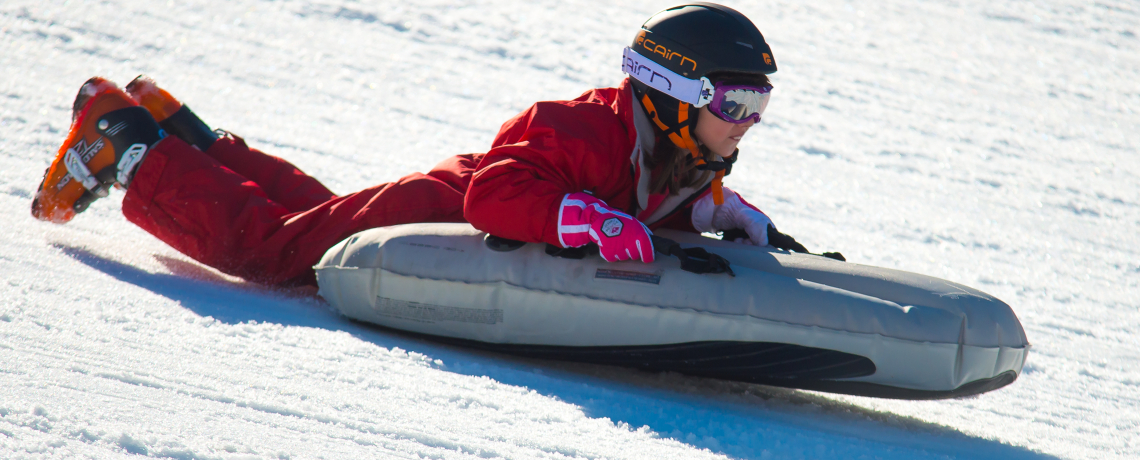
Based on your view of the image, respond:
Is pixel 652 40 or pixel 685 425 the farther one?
pixel 652 40

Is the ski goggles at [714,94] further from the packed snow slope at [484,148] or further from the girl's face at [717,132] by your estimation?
the packed snow slope at [484,148]

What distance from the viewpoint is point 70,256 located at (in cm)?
257

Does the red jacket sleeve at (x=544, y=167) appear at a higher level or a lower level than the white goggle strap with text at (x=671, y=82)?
lower

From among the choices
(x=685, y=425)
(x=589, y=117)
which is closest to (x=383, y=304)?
(x=589, y=117)

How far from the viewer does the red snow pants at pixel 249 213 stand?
2611 mm

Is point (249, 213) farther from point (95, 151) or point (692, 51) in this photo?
point (692, 51)

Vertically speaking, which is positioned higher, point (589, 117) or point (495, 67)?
point (589, 117)

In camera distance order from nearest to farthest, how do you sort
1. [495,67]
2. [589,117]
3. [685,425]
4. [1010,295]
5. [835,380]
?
[685,425] < [835,380] < [589,117] < [1010,295] < [495,67]

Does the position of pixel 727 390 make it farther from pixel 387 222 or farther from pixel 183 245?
pixel 183 245

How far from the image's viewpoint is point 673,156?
2.32 meters

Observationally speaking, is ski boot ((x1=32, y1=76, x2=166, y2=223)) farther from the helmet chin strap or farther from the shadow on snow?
the helmet chin strap

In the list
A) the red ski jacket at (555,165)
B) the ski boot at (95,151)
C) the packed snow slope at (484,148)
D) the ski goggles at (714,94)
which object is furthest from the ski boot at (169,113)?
the ski goggles at (714,94)

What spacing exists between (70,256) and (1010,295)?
3327mm

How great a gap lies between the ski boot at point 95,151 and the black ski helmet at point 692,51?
1561mm
